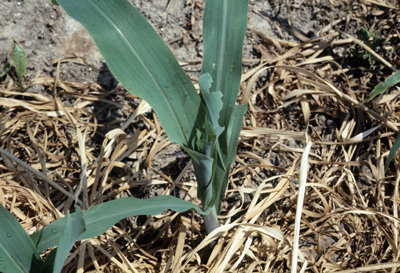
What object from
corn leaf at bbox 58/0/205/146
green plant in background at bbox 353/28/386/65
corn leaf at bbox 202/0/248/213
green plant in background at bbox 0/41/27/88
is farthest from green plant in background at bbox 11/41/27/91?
green plant in background at bbox 353/28/386/65

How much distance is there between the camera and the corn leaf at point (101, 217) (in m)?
0.75

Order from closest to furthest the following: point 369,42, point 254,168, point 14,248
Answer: point 14,248 < point 254,168 < point 369,42

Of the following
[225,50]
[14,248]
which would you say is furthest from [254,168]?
[14,248]

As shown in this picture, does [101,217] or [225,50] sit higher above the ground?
[225,50]

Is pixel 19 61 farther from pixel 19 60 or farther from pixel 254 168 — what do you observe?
pixel 254 168

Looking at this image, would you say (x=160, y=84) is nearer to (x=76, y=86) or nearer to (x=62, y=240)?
(x=62, y=240)

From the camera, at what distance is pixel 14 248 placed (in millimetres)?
743

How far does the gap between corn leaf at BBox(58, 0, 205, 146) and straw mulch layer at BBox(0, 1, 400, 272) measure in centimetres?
29

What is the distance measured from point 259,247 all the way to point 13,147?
772 mm

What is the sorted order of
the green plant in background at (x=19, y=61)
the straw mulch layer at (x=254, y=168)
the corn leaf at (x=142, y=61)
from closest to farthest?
the corn leaf at (x=142, y=61) < the straw mulch layer at (x=254, y=168) < the green plant in background at (x=19, y=61)

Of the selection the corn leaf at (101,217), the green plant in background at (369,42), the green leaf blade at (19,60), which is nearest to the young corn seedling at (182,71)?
the corn leaf at (101,217)

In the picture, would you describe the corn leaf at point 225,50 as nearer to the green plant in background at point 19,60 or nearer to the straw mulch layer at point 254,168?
the straw mulch layer at point 254,168

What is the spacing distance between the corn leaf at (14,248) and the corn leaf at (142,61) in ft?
1.08

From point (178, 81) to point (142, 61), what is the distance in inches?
3.3
